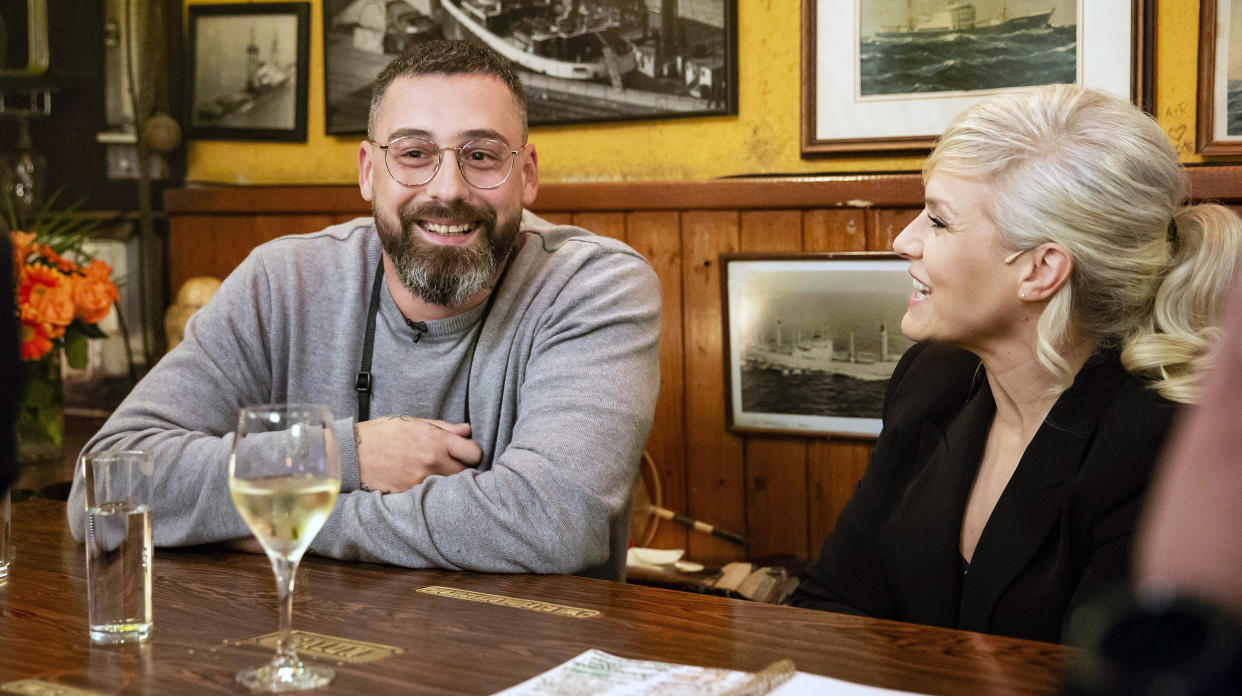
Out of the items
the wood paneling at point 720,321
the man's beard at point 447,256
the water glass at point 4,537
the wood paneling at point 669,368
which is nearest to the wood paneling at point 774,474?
the wood paneling at point 720,321

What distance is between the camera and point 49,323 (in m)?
2.44

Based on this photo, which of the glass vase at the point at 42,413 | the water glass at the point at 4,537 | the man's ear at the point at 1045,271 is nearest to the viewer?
the water glass at the point at 4,537

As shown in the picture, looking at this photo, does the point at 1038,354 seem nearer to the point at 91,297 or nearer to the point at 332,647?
the point at 332,647

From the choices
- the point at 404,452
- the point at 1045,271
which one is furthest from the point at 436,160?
the point at 1045,271

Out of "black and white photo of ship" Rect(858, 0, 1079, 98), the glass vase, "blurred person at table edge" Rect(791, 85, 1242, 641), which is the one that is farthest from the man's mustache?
"black and white photo of ship" Rect(858, 0, 1079, 98)

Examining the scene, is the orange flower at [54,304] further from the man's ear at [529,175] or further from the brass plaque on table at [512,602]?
the brass plaque on table at [512,602]

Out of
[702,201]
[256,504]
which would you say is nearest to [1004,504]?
[256,504]

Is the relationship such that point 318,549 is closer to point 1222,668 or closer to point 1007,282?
point 1007,282

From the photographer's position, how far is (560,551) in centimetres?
161

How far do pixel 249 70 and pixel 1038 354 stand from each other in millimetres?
2867

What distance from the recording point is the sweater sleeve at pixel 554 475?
159cm

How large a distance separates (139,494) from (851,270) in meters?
1.97

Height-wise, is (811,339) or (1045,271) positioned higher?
(1045,271)

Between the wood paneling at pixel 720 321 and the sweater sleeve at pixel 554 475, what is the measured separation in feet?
3.17
